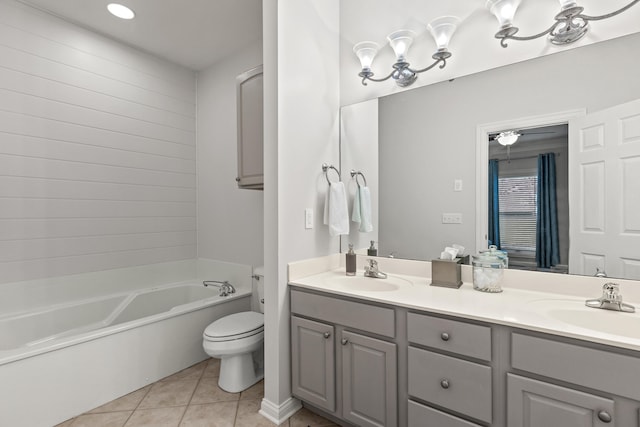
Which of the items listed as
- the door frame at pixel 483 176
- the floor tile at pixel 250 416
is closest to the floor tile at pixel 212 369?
the floor tile at pixel 250 416

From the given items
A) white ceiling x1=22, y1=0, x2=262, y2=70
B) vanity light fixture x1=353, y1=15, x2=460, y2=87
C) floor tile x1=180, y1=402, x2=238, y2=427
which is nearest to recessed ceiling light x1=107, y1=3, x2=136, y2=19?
white ceiling x1=22, y1=0, x2=262, y2=70

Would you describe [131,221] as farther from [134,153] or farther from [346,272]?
[346,272]

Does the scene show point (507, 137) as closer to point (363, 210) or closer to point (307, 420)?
point (363, 210)

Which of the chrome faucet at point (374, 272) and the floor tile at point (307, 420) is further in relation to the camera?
the chrome faucet at point (374, 272)

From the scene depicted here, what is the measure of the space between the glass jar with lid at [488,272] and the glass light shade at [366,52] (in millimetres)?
1406

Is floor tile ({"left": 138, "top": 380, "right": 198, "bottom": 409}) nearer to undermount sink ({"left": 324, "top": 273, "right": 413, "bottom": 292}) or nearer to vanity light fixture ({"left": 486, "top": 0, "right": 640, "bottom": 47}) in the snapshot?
undermount sink ({"left": 324, "top": 273, "right": 413, "bottom": 292})

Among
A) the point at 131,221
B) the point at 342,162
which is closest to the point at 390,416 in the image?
the point at 342,162

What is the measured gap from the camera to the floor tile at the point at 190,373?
7.41 ft

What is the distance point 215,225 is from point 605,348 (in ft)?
10.0

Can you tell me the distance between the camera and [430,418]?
1.31 meters

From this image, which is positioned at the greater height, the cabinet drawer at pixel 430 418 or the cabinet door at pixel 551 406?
the cabinet door at pixel 551 406

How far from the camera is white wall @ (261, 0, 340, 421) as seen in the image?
176 cm

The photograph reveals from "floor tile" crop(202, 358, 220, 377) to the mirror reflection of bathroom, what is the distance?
7.08ft

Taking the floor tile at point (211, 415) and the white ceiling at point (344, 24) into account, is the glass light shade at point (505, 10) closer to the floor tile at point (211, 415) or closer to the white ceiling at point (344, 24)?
the white ceiling at point (344, 24)
